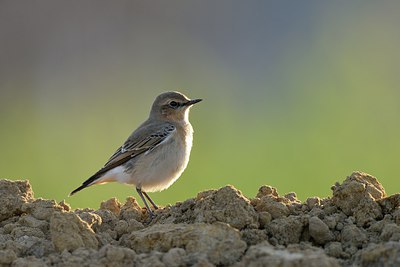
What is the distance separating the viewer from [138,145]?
9844mm

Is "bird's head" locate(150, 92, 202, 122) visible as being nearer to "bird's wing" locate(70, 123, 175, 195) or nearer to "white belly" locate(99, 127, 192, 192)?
"bird's wing" locate(70, 123, 175, 195)

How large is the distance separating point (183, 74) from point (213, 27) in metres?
6.48

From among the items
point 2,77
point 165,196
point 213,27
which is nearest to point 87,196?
point 165,196

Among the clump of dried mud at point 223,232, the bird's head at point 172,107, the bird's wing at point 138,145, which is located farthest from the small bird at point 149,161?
the clump of dried mud at point 223,232

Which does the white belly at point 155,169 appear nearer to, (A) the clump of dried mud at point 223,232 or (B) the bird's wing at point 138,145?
(B) the bird's wing at point 138,145

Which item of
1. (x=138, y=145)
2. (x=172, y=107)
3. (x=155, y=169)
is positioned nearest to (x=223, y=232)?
(x=155, y=169)

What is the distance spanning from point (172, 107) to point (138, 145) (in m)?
0.94

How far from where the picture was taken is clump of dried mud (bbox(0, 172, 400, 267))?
5.70m

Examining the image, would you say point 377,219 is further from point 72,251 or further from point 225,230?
point 72,251

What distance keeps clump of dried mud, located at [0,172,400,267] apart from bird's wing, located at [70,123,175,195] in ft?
7.48

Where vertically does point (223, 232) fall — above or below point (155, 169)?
below

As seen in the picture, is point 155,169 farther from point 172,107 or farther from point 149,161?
point 172,107

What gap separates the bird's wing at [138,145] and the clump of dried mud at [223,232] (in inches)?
89.7

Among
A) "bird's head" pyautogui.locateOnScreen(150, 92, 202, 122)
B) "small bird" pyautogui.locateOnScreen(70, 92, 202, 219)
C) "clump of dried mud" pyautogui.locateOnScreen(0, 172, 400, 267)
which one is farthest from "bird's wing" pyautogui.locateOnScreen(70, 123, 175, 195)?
"clump of dried mud" pyautogui.locateOnScreen(0, 172, 400, 267)
